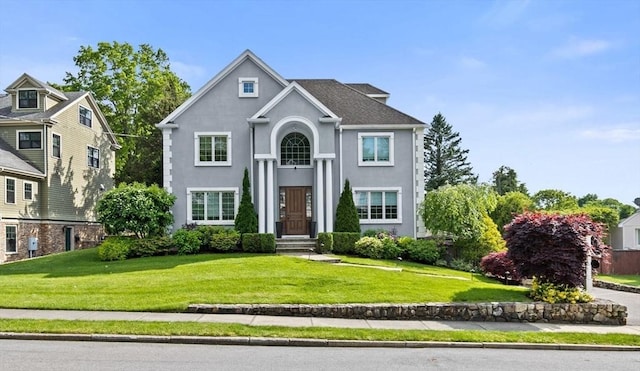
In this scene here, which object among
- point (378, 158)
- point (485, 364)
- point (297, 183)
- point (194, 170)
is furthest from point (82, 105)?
point (485, 364)

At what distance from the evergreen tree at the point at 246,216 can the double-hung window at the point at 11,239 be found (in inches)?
483

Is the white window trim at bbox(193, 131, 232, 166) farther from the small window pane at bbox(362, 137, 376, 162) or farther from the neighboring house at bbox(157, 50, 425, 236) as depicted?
the small window pane at bbox(362, 137, 376, 162)

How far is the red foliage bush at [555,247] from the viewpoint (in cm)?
1434

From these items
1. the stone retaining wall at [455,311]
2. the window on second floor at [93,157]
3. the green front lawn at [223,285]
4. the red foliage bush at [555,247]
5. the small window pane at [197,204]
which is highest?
the window on second floor at [93,157]

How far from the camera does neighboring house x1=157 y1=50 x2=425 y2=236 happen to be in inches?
985

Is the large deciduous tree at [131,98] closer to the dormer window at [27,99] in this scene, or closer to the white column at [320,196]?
the dormer window at [27,99]

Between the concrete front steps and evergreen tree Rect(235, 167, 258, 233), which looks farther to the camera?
evergreen tree Rect(235, 167, 258, 233)

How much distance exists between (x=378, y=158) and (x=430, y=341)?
15.4 m

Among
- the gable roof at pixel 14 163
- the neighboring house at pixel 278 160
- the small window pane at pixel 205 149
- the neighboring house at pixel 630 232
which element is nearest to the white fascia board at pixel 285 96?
the neighboring house at pixel 278 160

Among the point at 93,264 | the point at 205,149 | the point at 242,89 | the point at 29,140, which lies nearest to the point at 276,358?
the point at 93,264

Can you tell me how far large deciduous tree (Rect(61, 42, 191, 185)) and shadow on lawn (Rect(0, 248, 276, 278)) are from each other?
19.6 meters

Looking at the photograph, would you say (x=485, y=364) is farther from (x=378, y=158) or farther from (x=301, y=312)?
(x=378, y=158)

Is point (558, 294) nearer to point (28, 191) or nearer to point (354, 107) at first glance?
point (354, 107)

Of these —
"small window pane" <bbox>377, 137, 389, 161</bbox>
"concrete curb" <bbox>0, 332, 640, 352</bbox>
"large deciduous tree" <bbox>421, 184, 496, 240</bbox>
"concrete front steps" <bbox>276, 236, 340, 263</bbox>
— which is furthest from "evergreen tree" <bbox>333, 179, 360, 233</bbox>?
"concrete curb" <bbox>0, 332, 640, 352</bbox>
